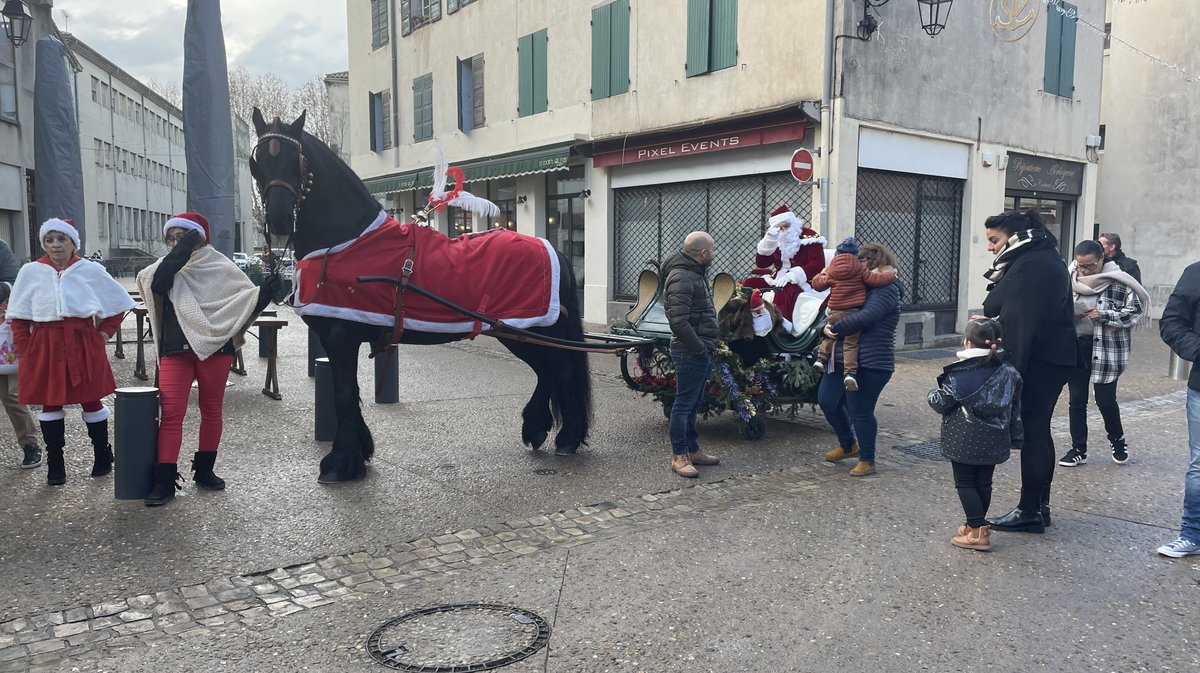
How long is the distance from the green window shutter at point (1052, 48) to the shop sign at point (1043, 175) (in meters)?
1.30

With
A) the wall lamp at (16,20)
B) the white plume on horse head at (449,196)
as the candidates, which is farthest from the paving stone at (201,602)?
the wall lamp at (16,20)

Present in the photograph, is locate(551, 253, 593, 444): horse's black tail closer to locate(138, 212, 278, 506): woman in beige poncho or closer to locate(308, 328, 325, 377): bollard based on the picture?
locate(138, 212, 278, 506): woman in beige poncho

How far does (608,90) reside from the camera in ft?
51.3

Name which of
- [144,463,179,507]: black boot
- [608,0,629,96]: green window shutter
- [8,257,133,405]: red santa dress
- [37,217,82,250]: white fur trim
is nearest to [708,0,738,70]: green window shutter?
[608,0,629,96]: green window shutter

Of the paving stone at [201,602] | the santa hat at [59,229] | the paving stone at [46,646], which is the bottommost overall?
the paving stone at [46,646]

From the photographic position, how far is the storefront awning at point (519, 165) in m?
16.2

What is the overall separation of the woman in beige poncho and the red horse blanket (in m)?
0.35

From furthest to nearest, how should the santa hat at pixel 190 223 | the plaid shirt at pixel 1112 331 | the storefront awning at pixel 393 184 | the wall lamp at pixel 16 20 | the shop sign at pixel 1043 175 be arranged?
the storefront awning at pixel 393 184, the shop sign at pixel 1043 175, the wall lamp at pixel 16 20, the plaid shirt at pixel 1112 331, the santa hat at pixel 190 223

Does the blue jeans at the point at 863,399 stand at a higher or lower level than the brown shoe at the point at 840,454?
higher

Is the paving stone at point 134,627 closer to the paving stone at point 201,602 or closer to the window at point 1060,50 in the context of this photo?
the paving stone at point 201,602

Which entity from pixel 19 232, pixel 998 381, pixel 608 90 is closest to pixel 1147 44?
pixel 608 90

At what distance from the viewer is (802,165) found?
12031 mm

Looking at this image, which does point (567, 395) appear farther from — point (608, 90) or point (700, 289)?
point (608, 90)

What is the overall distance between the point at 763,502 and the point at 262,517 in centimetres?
291
